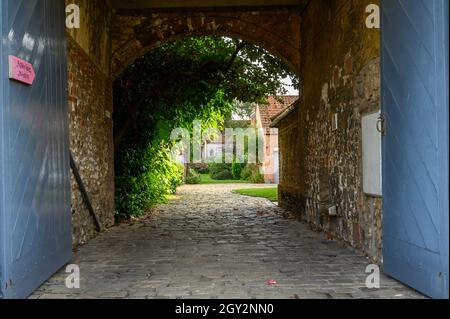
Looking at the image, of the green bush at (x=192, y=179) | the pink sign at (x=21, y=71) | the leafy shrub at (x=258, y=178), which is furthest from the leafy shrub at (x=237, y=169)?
the pink sign at (x=21, y=71)

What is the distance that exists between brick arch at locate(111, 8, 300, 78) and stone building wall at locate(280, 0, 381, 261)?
0.48 m

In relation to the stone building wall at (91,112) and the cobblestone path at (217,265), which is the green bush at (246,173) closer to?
the stone building wall at (91,112)

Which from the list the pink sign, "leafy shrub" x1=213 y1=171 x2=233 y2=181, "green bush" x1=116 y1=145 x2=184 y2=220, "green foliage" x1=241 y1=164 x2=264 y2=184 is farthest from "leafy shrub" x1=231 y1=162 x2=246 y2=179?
the pink sign

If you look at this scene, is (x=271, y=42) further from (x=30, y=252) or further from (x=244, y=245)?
(x=30, y=252)

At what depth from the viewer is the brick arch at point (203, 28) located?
31.0 feet

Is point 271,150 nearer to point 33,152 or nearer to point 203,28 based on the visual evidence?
point 203,28

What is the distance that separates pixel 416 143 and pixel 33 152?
304 cm

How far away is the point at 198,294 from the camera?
3.83 m

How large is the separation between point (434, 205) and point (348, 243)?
9.76ft

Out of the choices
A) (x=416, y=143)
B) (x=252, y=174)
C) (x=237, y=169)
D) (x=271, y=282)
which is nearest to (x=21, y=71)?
(x=271, y=282)

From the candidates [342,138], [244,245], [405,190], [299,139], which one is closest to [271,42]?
[299,139]

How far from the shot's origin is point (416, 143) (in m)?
3.58

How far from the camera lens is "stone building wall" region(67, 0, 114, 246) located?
6.41 meters

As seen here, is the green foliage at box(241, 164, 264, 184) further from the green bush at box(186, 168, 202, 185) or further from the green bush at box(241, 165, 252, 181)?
the green bush at box(186, 168, 202, 185)
